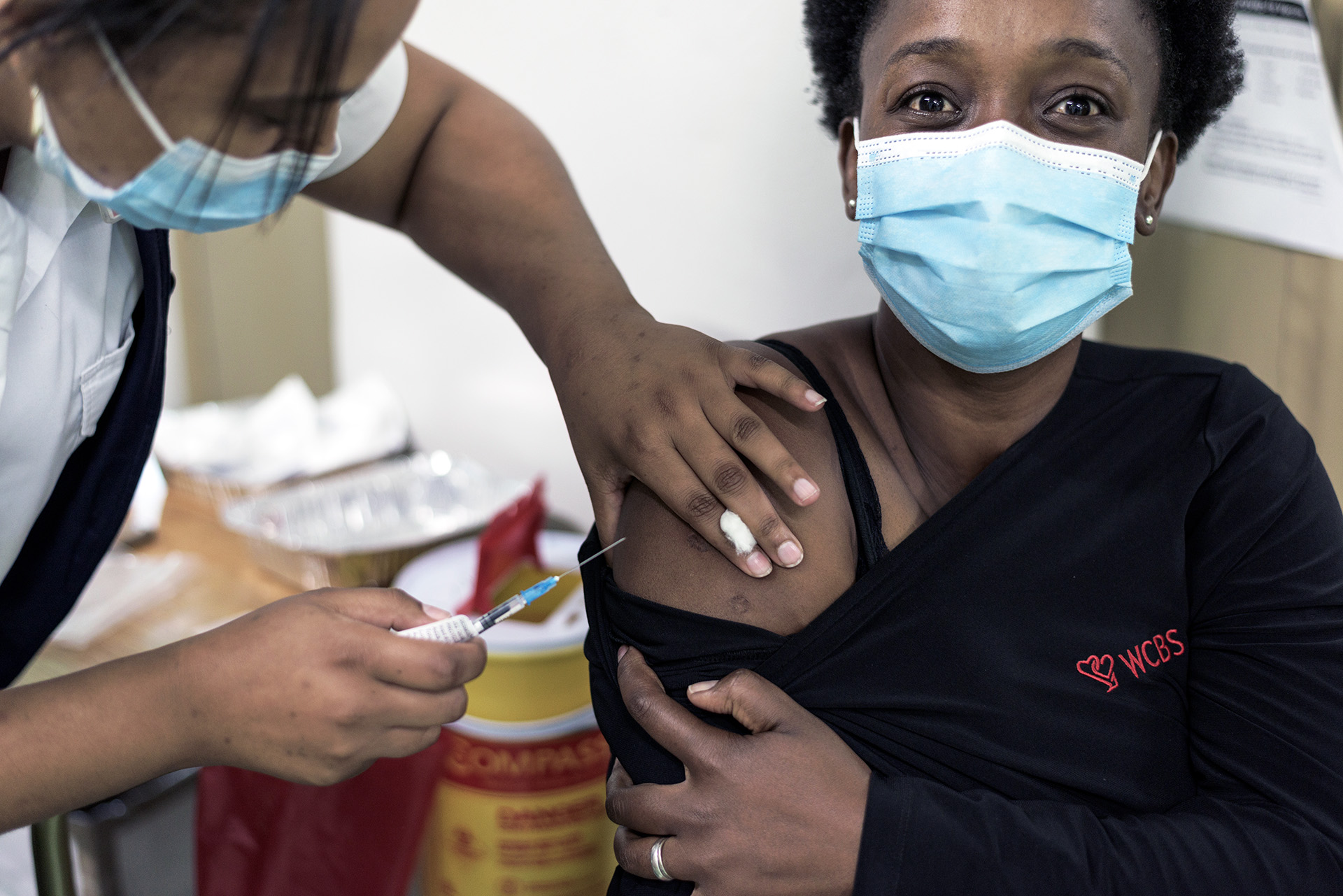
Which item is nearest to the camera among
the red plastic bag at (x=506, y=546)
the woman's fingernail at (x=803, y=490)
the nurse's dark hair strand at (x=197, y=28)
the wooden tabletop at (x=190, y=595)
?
the nurse's dark hair strand at (x=197, y=28)

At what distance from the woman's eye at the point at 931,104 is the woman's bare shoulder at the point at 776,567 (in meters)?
0.32

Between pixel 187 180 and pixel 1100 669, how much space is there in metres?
0.89

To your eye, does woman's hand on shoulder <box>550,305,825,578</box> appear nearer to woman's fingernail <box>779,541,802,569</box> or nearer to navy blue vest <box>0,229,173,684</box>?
woman's fingernail <box>779,541,802,569</box>

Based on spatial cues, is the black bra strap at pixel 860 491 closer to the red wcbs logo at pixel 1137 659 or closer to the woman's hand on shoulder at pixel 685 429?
the woman's hand on shoulder at pixel 685 429

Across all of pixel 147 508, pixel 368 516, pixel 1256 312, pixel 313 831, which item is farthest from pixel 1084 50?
pixel 147 508

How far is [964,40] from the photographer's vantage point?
96 cm

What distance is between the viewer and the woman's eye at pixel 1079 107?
993 mm

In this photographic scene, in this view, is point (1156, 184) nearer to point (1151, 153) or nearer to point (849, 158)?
point (1151, 153)

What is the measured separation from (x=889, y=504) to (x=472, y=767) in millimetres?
712

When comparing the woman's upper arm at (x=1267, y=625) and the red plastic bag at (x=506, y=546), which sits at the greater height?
the woman's upper arm at (x=1267, y=625)

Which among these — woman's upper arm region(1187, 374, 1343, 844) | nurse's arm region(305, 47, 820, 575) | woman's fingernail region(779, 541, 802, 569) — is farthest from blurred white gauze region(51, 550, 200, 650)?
woman's upper arm region(1187, 374, 1343, 844)

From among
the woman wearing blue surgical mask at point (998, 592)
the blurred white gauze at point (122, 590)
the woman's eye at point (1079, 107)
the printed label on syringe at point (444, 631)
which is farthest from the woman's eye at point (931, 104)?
the blurred white gauze at point (122, 590)

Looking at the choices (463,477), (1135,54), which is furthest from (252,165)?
(463,477)

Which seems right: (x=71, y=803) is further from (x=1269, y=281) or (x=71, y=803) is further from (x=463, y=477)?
(x=1269, y=281)
